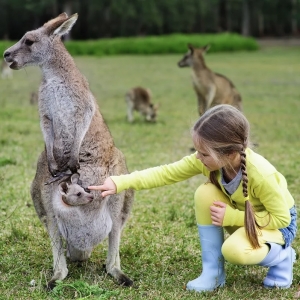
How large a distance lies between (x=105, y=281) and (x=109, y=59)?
21.2 m

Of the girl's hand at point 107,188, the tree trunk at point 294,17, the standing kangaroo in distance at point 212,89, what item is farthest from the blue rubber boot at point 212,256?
the tree trunk at point 294,17

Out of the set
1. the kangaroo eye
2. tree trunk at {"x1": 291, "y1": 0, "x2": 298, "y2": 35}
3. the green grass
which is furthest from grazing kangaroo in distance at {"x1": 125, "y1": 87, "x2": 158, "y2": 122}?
tree trunk at {"x1": 291, "y1": 0, "x2": 298, "y2": 35}

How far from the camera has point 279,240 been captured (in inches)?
107

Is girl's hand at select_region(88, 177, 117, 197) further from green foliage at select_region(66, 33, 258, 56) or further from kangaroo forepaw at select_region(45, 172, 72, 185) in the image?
green foliage at select_region(66, 33, 258, 56)

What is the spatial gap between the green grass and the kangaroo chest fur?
0.16m

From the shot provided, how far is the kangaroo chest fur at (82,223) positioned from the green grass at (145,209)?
0.16m

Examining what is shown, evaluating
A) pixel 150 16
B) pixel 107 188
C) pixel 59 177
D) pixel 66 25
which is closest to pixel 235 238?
pixel 107 188

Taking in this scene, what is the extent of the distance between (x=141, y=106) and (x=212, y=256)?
6200 mm

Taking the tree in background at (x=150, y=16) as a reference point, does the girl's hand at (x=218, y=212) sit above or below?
above

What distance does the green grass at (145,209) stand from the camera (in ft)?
9.11

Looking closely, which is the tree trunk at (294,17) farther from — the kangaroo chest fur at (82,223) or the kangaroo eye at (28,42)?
the kangaroo chest fur at (82,223)

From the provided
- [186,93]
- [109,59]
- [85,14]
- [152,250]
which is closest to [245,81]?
[186,93]

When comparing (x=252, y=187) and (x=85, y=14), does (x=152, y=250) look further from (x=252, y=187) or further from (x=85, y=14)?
(x=85, y=14)

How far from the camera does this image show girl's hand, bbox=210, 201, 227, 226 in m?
2.68
